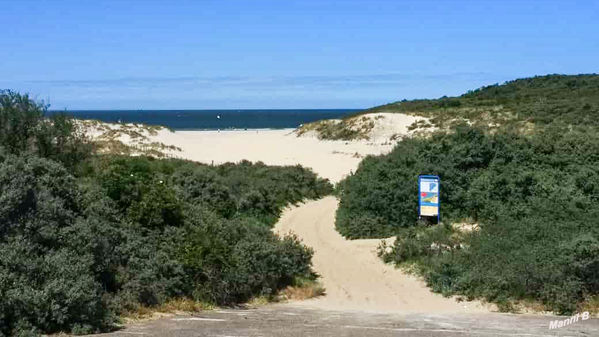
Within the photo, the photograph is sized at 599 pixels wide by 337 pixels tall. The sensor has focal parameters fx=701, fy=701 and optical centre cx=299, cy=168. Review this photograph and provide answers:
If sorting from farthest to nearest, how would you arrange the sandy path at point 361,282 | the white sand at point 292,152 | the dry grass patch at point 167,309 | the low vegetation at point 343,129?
the low vegetation at point 343,129 < the white sand at point 292,152 < the sandy path at point 361,282 < the dry grass patch at point 167,309

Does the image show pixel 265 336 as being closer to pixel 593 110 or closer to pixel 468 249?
pixel 468 249

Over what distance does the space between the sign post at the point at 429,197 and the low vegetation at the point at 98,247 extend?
14.9ft

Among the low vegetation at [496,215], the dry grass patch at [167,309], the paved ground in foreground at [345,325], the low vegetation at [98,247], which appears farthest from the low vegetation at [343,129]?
the paved ground in foreground at [345,325]

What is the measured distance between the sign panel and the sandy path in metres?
1.60

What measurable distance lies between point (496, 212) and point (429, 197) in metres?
1.89

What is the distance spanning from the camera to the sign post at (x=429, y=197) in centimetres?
1928

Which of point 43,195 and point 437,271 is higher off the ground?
point 43,195

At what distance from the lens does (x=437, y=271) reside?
15602mm

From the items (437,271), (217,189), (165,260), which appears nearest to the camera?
(165,260)

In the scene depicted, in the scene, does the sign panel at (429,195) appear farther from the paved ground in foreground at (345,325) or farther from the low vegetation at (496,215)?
the paved ground in foreground at (345,325)

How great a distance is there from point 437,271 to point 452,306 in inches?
62.3

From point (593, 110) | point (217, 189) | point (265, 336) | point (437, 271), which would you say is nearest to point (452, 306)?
point (437, 271)

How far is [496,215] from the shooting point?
18391 mm

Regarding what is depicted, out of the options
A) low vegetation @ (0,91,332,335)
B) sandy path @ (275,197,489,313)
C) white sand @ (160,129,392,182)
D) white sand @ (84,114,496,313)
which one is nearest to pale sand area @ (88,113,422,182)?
white sand @ (160,129,392,182)
